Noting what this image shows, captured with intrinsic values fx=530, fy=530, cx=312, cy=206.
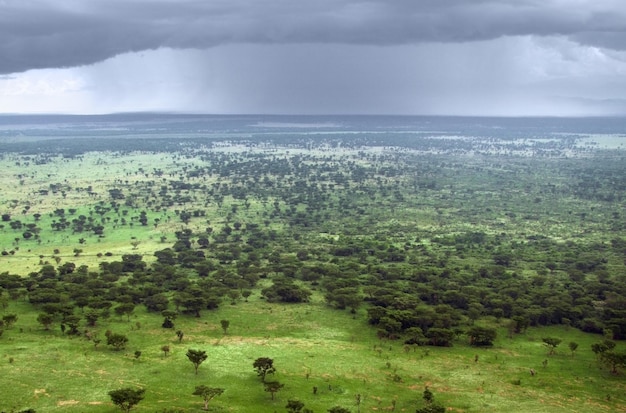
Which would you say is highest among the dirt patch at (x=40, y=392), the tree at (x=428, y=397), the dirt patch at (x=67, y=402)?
the tree at (x=428, y=397)

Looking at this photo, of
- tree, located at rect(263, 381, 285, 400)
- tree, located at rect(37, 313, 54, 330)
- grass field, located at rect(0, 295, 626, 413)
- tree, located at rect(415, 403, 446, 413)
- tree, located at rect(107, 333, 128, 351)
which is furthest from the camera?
tree, located at rect(37, 313, 54, 330)

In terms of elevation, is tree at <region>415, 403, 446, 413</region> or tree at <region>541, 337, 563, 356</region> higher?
tree at <region>415, 403, 446, 413</region>

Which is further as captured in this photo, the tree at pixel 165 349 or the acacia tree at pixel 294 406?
the tree at pixel 165 349

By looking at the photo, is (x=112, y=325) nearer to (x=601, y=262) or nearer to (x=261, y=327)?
(x=261, y=327)

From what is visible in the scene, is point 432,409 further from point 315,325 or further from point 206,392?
point 315,325

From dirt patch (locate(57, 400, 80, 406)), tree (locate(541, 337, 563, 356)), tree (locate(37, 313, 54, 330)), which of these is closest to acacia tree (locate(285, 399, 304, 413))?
dirt patch (locate(57, 400, 80, 406))

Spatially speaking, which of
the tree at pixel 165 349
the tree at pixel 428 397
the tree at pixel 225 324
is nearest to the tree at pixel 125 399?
the tree at pixel 165 349

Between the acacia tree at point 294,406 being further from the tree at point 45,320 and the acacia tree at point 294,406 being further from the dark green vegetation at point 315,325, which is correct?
the tree at point 45,320

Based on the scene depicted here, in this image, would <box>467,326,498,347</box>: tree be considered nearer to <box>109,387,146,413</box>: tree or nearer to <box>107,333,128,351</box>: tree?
<box>109,387,146,413</box>: tree

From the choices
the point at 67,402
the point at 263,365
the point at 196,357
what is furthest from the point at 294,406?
the point at 67,402
